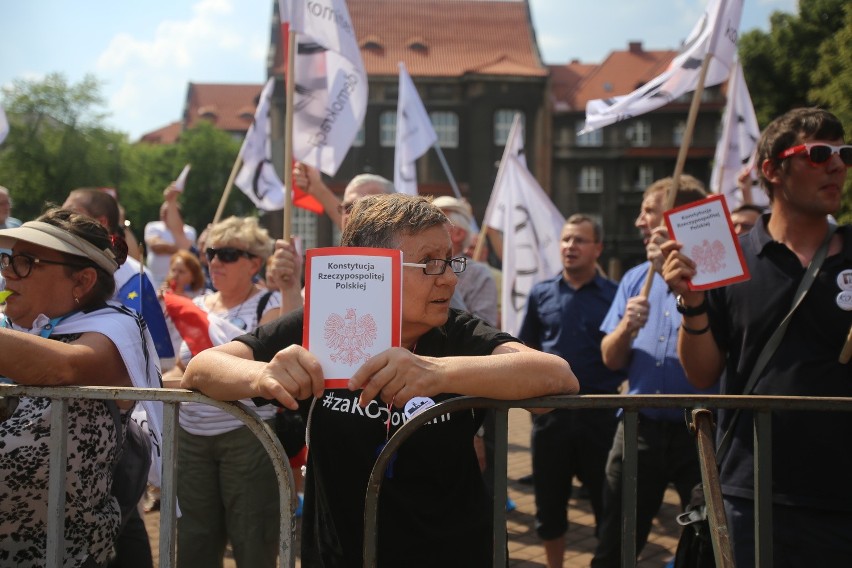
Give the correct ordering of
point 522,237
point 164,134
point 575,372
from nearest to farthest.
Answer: point 575,372 → point 522,237 → point 164,134

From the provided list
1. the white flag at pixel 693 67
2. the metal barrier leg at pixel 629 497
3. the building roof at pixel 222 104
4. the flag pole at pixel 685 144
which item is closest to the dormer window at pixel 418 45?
the building roof at pixel 222 104

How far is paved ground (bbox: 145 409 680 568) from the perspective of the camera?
5.07 m

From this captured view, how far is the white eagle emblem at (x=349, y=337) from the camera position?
5.94 ft

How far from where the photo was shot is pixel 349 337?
1814 mm

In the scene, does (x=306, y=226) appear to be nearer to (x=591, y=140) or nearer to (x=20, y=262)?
(x=591, y=140)

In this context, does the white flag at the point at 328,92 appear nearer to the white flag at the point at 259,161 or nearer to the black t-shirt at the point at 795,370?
the white flag at the point at 259,161

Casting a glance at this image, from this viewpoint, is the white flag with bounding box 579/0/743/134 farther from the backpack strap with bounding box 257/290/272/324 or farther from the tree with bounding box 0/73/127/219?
the tree with bounding box 0/73/127/219

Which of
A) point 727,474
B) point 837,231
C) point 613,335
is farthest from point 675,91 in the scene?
point 727,474

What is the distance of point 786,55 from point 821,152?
32.4 m

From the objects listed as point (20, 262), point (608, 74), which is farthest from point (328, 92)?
point (608, 74)

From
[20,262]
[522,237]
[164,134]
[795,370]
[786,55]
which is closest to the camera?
[20,262]

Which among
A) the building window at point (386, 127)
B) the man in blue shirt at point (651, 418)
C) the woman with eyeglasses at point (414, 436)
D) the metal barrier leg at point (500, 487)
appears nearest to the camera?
the metal barrier leg at point (500, 487)

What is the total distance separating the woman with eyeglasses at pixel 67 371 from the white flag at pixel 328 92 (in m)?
2.47

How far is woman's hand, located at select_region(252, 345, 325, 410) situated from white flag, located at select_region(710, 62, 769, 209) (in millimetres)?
6951
